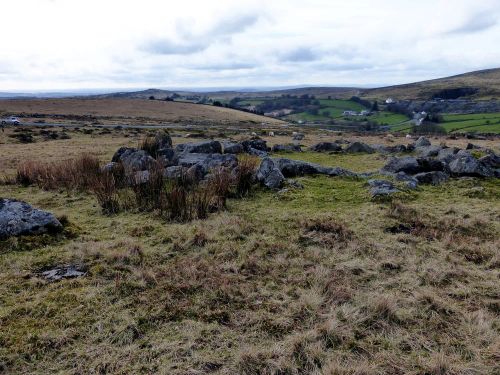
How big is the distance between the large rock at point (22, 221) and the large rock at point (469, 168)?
14.0 meters

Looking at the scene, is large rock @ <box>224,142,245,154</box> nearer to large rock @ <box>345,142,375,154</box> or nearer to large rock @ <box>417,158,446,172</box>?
large rock @ <box>345,142,375,154</box>

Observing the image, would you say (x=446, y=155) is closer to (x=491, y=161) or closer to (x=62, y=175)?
(x=491, y=161)

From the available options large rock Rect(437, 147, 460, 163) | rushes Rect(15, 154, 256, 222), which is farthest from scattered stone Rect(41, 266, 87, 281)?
large rock Rect(437, 147, 460, 163)

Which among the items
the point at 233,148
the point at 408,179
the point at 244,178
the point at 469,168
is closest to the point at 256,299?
the point at 244,178

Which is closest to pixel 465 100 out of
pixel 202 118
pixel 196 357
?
pixel 202 118

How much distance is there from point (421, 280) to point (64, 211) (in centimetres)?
904

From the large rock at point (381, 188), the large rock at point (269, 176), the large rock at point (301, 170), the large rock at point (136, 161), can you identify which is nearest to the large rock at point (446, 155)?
the large rock at point (301, 170)

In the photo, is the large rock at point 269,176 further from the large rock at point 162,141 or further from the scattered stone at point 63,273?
the large rock at point 162,141

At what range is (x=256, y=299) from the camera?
19.8 ft

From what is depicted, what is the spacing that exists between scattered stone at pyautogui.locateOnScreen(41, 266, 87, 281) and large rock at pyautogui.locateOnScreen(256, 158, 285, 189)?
727 centimetres

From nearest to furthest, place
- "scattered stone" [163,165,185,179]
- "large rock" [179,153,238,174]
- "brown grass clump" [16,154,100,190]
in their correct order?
"scattered stone" [163,165,185,179]
"brown grass clump" [16,154,100,190]
"large rock" [179,153,238,174]

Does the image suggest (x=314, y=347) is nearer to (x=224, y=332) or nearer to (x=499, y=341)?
(x=224, y=332)

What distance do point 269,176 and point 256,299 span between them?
761cm

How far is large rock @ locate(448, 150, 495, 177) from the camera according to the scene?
49.2ft
